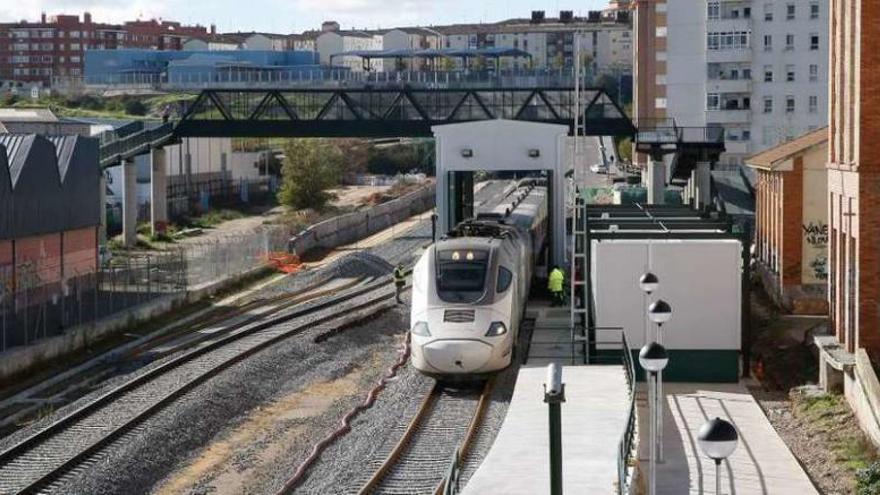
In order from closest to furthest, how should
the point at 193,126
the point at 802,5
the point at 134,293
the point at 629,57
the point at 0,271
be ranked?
the point at 0,271, the point at 134,293, the point at 193,126, the point at 802,5, the point at 629,57

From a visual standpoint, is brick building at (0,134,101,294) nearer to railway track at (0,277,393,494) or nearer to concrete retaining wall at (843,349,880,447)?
railway track at (0,277,393,494)

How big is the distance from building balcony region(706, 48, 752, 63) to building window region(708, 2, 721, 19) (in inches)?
69.2

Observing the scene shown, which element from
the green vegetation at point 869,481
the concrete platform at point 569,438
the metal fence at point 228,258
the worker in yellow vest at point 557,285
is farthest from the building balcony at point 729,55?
the green vegetation at point 869,481

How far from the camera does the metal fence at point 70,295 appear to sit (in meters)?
32.5

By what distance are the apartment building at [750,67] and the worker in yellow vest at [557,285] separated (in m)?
37.2

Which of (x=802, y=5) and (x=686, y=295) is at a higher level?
(x=802, y=5)

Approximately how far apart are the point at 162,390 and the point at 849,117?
1346 centimetres

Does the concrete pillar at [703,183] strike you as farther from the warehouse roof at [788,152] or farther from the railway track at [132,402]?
the railway track at [132,402]

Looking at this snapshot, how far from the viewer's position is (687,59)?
256ft

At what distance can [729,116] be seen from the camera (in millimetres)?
75375

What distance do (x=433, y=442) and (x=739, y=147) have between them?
2202 inches

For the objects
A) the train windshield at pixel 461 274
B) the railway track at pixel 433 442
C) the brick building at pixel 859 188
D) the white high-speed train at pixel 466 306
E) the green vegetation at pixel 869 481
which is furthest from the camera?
Answer: the train windshield at pixel 461 274

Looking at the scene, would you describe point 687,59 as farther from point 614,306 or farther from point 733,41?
point 614,306

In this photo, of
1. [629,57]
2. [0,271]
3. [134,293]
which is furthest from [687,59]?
[629,57]
